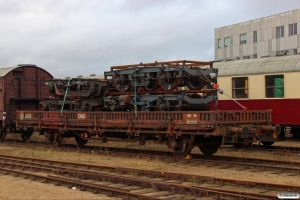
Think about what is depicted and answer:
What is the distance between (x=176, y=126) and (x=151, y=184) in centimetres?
362

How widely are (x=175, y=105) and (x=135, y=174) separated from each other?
3.36 m

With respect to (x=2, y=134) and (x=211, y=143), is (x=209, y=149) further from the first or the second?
(x=2, y=134)

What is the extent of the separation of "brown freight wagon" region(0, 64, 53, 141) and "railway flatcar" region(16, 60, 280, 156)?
175 inches

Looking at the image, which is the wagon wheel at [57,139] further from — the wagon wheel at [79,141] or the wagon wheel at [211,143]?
the wagon wheel at [211,143]

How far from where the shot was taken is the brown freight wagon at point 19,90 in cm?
2033

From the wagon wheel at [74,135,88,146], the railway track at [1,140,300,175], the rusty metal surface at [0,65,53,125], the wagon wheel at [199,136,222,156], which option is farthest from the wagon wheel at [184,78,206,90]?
the rusty metal surface at [0,65,53,125]

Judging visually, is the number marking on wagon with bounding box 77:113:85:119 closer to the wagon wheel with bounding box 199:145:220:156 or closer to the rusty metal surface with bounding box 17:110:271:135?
the rusty metal surface with bounding box 17:110:271:135

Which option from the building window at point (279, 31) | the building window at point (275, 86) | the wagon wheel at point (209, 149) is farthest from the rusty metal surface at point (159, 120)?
the building window at point (279, 31)

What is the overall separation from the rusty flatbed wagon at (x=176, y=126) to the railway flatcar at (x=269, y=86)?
9.21 feet

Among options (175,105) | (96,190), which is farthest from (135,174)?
(175,105)

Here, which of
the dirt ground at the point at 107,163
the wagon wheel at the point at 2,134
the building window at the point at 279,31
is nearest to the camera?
the dirt ground at the point at 107,163

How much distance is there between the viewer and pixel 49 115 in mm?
16703

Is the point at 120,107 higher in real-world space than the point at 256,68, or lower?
lower

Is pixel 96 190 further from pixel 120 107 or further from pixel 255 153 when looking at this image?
pixel 255 153
